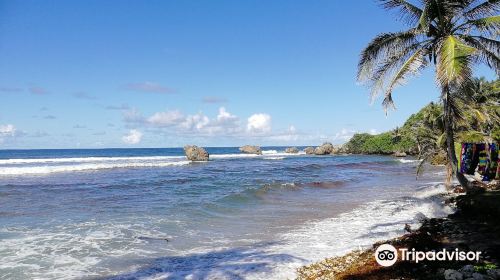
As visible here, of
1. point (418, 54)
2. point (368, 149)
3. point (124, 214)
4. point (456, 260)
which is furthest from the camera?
point (368, 149)

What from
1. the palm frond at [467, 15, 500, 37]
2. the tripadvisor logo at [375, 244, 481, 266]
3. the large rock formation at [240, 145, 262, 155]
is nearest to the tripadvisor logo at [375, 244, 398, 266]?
the tripadvisor logo at [375, 244, 481, 266]

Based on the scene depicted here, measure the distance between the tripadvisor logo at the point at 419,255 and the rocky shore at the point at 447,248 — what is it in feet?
0.49

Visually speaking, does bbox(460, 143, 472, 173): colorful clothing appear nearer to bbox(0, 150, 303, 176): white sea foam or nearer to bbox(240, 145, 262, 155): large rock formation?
bbox(0, 150, 303, 176): white sea foam

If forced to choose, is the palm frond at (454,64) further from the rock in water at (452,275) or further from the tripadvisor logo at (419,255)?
the rock in water at (452,275)

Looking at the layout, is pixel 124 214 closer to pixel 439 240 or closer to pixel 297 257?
pixel 297 257

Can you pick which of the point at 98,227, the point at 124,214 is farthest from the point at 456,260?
the point at 124,214

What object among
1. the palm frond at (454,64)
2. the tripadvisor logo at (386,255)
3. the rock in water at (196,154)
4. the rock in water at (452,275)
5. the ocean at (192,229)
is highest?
the palm frond at (454,64)

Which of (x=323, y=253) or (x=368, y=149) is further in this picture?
(x=368, y=149)

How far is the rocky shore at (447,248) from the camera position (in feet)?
20.2

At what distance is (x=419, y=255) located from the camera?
7.39 metres

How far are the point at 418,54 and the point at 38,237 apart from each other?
13.1m

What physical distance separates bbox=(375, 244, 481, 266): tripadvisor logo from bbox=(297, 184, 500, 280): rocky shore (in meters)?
0.15

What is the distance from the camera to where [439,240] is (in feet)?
27.3

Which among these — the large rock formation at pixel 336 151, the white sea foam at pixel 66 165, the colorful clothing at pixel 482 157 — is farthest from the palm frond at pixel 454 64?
the large rock formation at pixel 336 151
